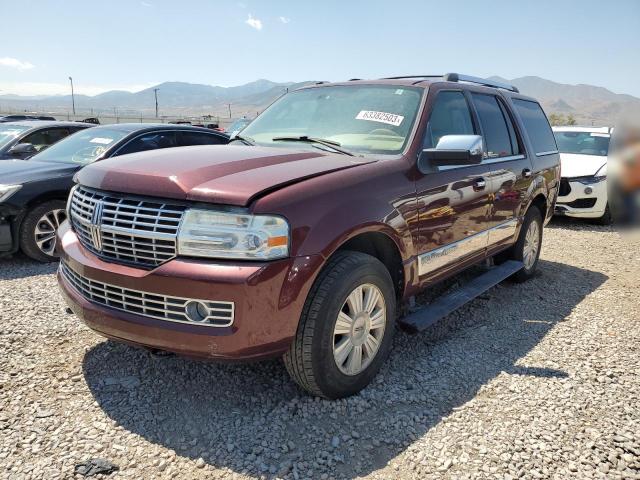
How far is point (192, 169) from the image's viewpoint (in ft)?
8.73

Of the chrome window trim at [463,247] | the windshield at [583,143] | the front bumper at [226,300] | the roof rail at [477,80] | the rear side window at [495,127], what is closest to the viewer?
the front bumper at [226,300]

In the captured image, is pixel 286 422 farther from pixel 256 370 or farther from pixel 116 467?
pixel 116 467

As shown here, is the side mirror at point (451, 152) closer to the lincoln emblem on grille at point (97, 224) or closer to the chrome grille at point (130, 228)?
the chrome grille at point (130, 228)

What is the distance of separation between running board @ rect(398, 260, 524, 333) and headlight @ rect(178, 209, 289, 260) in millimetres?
1324

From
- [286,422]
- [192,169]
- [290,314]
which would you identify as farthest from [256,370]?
[192,169]

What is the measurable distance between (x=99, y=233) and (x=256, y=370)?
1.30 meters

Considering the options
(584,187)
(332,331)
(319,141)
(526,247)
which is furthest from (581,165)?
(332,331)

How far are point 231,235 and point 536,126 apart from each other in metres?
4.35

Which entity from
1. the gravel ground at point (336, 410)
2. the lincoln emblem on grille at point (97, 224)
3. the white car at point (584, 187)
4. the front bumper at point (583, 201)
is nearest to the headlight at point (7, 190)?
the gravel ground at point (336, 410)

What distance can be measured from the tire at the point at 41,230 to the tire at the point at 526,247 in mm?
4931

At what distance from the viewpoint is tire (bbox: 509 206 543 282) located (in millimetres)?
5137

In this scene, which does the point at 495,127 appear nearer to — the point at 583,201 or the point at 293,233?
the point at 293,233

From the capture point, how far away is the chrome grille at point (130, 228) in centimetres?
245

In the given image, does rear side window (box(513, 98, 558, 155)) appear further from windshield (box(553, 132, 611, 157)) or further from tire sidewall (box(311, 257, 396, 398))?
windshield (box(553, 132, 611, 157))
